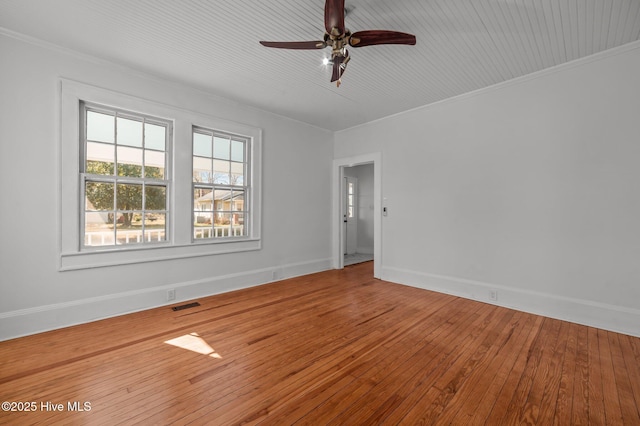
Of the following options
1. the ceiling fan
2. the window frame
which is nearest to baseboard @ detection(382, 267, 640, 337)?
the window frame

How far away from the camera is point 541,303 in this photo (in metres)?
3.27

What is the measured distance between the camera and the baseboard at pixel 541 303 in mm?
2785

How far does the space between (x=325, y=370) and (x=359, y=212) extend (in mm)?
Answer: 6164

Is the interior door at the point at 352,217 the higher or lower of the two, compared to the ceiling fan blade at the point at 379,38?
lower

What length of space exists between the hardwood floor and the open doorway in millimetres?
4474

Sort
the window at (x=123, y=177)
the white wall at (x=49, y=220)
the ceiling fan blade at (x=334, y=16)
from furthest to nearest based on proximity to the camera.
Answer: the window at (x=123, y=177)
the white wall at (x=49, y=220)
the ceiling fan blade at (x=334, y=16)

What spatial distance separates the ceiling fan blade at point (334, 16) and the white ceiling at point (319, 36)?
1.02ft

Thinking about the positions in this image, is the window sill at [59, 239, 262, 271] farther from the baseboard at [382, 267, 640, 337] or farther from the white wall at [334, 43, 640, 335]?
the baseboard at [382, 267, 640, 337]

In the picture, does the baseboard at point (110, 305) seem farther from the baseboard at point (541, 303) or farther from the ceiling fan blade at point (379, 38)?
the ceiling fan blade at point (379, 38)

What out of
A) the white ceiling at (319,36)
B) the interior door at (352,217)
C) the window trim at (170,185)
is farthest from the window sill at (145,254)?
the interior door at (352,217)

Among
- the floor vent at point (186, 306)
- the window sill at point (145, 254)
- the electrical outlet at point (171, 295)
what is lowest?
the floor vent at point (186, 306)

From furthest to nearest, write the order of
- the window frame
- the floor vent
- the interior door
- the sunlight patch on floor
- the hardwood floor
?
1. the interior door
2. the window frame
3. the floor vent
4. the sunlight patch on floor
5. the hardwood floor

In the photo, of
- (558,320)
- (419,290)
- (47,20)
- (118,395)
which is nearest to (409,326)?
(419,290)

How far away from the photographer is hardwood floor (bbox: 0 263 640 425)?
5.51ft
